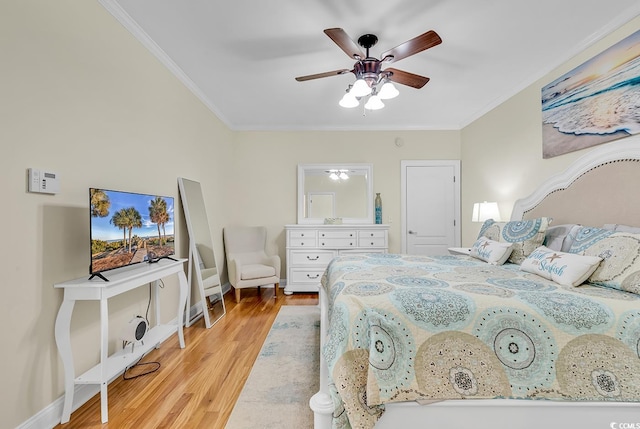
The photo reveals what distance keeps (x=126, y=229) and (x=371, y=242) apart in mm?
3153

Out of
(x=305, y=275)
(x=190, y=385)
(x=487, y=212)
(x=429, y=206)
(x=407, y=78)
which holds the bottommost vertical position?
(x=190, y=385)

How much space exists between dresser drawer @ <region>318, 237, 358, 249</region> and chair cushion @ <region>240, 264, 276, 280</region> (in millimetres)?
824

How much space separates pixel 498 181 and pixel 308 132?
283 centimetres

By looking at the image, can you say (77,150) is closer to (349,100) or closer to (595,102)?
(349,100)

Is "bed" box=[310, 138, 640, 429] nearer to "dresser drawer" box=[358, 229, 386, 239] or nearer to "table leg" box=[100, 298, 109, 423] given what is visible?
"table leg" box=[100, 298, 109, 423]

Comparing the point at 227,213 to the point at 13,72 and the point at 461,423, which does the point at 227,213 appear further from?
the point at 461,423

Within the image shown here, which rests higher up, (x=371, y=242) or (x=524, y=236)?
(x=524, y=236)

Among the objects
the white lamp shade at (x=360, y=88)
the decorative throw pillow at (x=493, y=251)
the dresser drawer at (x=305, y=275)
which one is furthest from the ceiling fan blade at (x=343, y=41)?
the dresser drawer at (x=305, y=275)

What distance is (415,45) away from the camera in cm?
192

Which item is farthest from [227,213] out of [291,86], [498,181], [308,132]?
[498,181]

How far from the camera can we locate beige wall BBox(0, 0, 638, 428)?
1373 mm

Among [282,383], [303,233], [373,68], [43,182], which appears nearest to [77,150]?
[43,182]

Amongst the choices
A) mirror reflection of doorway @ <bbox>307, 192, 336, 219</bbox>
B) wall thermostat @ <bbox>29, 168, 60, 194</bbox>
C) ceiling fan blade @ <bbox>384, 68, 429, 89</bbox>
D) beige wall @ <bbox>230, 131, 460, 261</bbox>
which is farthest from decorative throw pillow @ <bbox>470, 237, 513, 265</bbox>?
wall thermostat @ <bbox>29, 168, 60, 194</bbox>

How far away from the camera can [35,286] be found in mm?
1473
